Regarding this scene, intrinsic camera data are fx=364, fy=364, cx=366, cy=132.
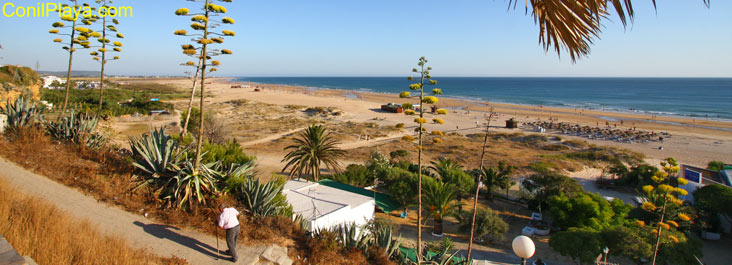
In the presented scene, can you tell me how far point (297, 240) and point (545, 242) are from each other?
9875mm

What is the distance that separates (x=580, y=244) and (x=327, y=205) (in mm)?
7075

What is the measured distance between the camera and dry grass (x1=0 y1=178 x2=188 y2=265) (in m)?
4.20

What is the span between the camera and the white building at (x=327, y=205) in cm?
1016

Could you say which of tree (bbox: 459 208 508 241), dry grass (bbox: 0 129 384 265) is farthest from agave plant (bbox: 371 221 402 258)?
tree (bbox: 459 208 508 241)

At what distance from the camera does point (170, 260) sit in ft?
17.3

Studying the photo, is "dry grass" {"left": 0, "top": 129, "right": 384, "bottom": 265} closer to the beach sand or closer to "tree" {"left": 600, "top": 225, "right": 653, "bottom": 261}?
the beach sand

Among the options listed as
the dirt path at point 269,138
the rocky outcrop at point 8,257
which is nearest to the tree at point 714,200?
the rocky outcrop at point 8,257

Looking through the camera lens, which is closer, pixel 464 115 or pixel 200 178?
pixel 200 178

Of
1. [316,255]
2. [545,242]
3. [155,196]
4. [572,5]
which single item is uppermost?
[572,5]

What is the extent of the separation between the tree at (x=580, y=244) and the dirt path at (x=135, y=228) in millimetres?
7989

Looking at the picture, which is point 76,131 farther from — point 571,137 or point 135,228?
point 571,137

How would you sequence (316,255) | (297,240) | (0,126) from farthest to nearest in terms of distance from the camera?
(0,126) < (297,240) < (316,255)

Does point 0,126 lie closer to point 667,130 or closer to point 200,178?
point 200,178

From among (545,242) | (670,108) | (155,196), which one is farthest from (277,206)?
(670,108)
